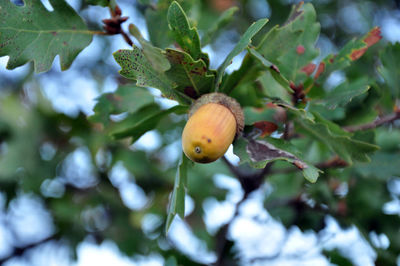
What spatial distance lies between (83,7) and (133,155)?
98 centimetres

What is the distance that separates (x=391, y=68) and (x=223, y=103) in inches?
33.0

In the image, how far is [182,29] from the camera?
3.62 feet

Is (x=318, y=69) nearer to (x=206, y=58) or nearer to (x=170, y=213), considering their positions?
(x=206, y=58)

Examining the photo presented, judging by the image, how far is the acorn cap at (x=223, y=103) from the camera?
121 centimetres

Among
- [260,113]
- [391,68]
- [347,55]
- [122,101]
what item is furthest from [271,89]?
[391,68]

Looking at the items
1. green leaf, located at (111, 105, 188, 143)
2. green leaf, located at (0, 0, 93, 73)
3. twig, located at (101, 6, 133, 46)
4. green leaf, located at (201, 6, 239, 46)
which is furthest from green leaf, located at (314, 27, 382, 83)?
green leaf, located at (0, 0, 93, 73)

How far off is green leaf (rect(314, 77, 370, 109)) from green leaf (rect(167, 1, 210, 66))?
1.40 ft

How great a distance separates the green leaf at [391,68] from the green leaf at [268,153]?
0.73 metres

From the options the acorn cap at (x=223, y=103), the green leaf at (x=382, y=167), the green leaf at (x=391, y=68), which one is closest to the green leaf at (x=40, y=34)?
the acorn cap at (x=223, y=103)

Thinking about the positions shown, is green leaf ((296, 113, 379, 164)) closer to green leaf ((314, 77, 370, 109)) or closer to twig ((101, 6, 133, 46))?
green leaf ((314, 77, 370, 109))

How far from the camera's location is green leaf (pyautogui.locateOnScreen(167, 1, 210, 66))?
42.9 inches

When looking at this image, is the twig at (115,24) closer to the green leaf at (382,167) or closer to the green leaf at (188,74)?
the green leaf at (188,74)

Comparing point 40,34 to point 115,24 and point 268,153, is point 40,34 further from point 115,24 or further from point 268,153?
point 268,153

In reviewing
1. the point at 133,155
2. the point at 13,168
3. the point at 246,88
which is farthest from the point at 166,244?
the point at 246,88
